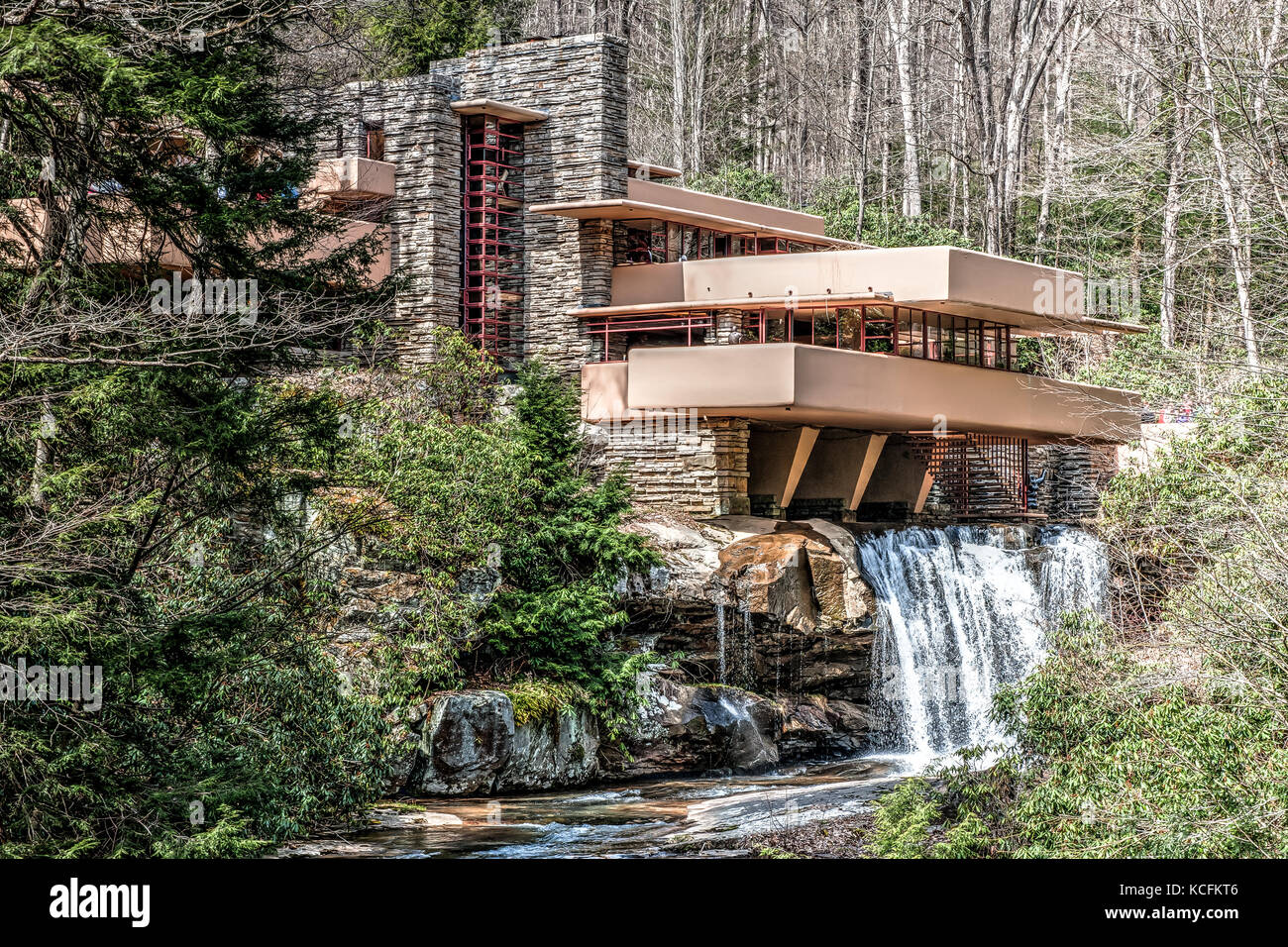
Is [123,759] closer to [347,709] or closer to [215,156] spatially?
[347,709]

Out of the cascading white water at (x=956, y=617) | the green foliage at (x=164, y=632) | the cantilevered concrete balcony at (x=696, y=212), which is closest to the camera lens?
the green foliage at (x=164, y=632)

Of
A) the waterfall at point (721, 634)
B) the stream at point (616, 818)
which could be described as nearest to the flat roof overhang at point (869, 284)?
the waterfall at point (721, 634)

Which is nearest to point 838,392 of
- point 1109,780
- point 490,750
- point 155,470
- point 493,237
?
point 493,237

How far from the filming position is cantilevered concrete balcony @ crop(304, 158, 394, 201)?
91.9ft

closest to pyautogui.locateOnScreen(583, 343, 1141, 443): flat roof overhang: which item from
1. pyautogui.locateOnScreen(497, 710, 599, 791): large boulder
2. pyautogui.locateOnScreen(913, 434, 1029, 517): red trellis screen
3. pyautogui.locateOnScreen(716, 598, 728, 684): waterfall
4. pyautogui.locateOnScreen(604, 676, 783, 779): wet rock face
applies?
pyautogui.locateOnScreen(913, 434, 1029, 517): red trellis screen

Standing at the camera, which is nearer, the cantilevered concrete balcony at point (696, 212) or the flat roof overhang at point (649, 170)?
the cantilevered concrete balcony at point (696, 212)

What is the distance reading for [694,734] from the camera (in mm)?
21844

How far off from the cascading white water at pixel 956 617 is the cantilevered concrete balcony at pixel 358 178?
11.6 metres

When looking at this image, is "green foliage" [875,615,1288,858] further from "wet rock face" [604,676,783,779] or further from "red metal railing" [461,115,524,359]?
"red metal railing" [461,115,524,359]

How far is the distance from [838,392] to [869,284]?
2.12 m

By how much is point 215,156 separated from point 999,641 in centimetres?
1579

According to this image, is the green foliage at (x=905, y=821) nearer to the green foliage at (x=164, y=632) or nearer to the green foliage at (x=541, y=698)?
the green foliage at (x=541, y=698)

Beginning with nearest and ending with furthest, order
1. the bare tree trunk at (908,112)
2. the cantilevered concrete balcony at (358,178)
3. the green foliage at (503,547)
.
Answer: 1. the green foliage at (503,547)
2. the cantilevered concrete balcony at (358,178)
3. the bare tree trunk at (908,112)

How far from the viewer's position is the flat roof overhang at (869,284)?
82.2 ft
